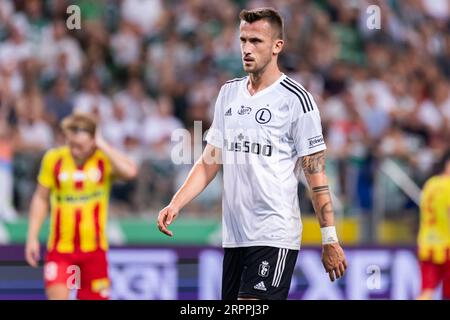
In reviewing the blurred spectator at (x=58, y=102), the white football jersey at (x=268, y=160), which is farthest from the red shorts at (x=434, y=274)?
the white football jersey at (x=268, y=160)

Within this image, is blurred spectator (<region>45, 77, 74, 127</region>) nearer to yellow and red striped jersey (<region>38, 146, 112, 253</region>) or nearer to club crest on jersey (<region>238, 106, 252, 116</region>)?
yellow and red striped jersey (<region>38, 146, 112, 253</region>)

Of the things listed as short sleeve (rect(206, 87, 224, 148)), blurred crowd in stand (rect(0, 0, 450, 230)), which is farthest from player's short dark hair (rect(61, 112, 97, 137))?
blurred crowd in stand (rect(0, 0, 450, 230))

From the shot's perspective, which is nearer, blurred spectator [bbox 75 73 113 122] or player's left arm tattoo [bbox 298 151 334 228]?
player's left arm tattoo [bbox 298 151 334 228]

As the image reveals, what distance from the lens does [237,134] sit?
25.8 feet

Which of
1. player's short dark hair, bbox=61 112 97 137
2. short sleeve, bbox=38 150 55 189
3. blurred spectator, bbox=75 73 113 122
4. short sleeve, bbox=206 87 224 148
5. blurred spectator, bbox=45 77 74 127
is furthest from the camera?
blurred spectator, bbox=75 73 113 122

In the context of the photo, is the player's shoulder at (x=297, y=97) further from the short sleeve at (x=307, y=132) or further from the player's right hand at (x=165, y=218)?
the player's right hand at (x=165, y=218)

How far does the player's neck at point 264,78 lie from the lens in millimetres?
7863

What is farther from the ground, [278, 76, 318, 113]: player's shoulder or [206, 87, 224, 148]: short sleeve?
[278, 76, 318, 113]: player's shoulder

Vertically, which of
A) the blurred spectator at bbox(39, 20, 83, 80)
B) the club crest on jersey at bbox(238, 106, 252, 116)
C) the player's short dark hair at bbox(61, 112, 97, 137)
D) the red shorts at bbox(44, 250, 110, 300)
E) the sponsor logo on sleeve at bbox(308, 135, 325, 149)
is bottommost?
the red shorts at bbox(44, 250, 110, 300)

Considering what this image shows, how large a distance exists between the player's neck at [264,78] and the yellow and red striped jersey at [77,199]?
3326 millimetres

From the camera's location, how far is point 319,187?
25.3ft

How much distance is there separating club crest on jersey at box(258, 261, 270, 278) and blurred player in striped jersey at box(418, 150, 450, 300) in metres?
6.00

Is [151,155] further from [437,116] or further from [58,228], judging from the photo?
[437,116]

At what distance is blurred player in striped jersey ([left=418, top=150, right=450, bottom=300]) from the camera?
13.4m
